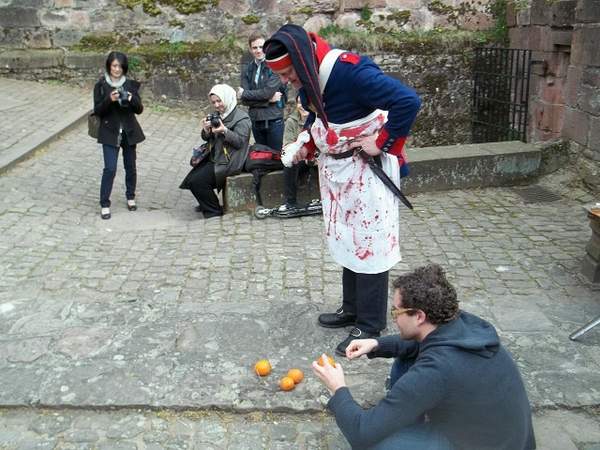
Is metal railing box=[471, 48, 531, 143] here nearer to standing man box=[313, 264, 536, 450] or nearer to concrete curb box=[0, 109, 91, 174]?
concrete curb box=[0, 109, 91, 174]

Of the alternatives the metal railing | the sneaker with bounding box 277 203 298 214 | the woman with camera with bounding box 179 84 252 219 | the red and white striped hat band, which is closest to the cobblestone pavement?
the sneaker with bounding box 277 203 298 214

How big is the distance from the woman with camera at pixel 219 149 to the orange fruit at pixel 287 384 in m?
3.45

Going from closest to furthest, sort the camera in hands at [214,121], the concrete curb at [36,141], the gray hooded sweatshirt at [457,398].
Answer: the gray hooded sweatshirt at [457,398]
the camera in hands at [214,121]
the concrete curb at [36,141]

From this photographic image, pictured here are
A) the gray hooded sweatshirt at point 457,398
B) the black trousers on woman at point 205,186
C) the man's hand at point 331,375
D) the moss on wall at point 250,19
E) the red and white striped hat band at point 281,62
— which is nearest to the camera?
the gray hooded sweatshirt at point 457,398

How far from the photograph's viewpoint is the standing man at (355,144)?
3.32 meters

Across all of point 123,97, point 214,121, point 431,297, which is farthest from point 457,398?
point 123,97

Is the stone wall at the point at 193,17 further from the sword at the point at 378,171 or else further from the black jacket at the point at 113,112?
the sword at the point at 378,171

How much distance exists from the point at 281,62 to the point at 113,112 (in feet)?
12.5

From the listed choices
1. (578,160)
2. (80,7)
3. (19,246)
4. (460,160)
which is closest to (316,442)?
(19,246)

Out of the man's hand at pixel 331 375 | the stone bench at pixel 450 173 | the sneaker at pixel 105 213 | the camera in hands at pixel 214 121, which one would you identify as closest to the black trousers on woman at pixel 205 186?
the stone bench at pixel 450 173

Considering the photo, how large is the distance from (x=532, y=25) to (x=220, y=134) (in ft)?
17.5

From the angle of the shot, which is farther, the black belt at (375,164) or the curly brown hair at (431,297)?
the black belt at (375,164)

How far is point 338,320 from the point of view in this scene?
4.17 m

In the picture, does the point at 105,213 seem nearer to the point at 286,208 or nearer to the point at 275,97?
the point at 286,208
